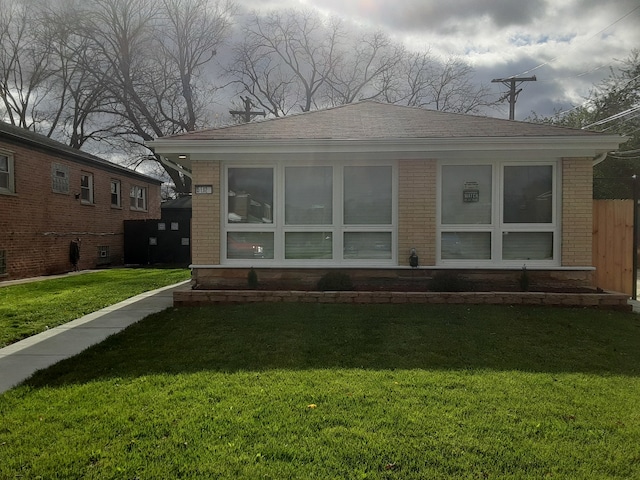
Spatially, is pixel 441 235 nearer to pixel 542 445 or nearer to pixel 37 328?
pixel 542 445

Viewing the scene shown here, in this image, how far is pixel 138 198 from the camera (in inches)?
805

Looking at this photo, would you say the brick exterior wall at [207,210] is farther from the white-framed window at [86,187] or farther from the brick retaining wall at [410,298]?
the white-framed window at [86,187]

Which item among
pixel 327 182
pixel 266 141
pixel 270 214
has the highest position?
pixel 266 141

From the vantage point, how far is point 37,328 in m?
6.20

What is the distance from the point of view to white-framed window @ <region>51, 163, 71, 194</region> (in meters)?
14.2

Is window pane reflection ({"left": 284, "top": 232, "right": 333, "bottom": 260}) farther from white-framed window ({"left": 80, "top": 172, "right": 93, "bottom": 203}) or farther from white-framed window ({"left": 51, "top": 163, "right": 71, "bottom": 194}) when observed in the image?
white-framed window ({"left": 80, "top": 172, "right": 93, "bottom": 203})

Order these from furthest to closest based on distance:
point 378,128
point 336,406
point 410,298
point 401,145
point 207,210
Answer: point 378,128
point 207,210
point 401,145
point 410,298
point 336,406

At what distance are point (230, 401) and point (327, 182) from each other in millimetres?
5405

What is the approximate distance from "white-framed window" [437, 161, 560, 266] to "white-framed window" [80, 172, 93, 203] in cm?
1416

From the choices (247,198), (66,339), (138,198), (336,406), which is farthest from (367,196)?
(138,198)

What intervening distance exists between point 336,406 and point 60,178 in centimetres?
1504

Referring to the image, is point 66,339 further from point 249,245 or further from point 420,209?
point 420,209

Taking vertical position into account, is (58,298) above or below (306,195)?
below

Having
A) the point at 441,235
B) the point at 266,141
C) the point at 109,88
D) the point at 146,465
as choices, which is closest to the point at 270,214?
the point at 266,141
